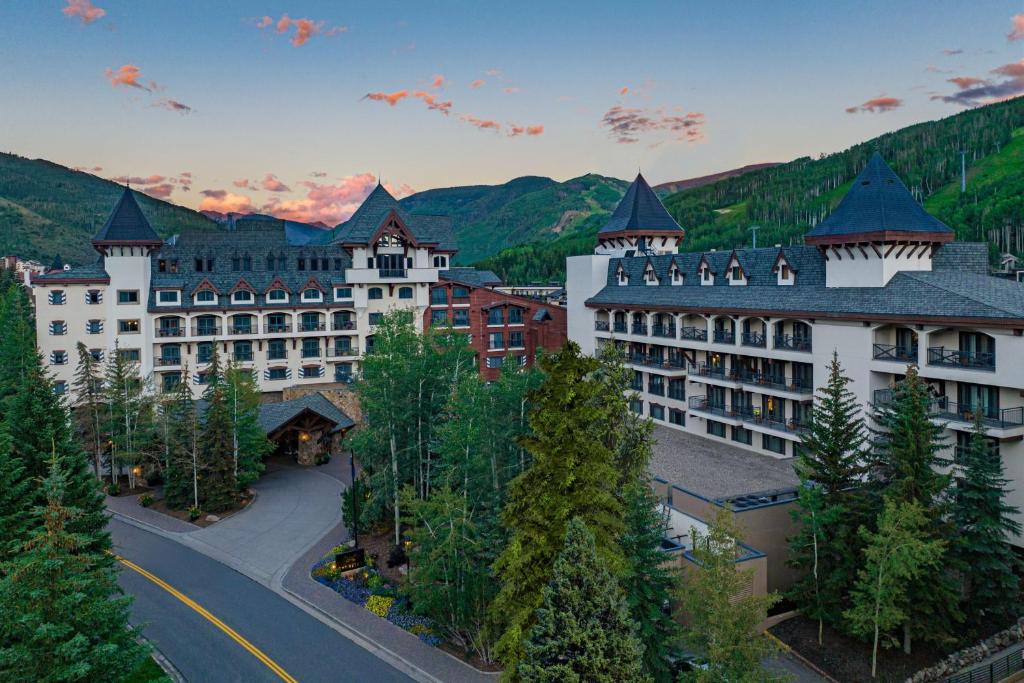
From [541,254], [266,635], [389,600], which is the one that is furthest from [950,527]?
[541,254]

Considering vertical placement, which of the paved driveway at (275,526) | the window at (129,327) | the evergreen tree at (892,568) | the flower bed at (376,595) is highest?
the window at (129,327)

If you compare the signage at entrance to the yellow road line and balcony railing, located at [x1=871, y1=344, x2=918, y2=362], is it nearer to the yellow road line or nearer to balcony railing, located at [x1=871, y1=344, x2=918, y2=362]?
the yellow road line

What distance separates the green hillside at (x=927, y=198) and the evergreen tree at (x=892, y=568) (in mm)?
115320

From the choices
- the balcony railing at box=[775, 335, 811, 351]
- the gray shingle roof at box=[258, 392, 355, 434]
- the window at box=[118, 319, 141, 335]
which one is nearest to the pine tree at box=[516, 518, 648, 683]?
the balcony railing at box=[775, 335, 811, 351]

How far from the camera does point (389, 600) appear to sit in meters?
29.4

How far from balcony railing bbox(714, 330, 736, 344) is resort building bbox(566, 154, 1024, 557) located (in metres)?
0.09

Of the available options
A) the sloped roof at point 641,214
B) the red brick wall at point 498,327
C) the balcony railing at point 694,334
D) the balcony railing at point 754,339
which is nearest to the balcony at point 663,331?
the balcony railing at point 694,334

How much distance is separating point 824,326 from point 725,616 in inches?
879

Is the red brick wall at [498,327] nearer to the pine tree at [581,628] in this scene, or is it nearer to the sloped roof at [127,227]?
the sloped roof at [127,227]

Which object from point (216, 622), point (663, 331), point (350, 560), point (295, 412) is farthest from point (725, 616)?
point (295, 412)

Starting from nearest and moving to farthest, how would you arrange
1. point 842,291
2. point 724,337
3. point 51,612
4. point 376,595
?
point 51,612
point 376,595
point 842,291
point 724,337

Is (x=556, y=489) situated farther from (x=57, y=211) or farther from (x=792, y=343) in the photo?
(x=57, y=211)

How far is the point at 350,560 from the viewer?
31.6 m

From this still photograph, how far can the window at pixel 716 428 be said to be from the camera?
44747mm
